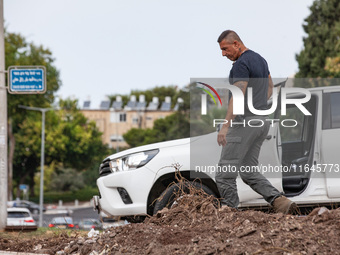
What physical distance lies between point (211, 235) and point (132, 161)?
294cm

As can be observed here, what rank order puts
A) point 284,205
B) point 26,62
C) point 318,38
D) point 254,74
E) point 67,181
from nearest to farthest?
1. point 284,205
2. point 254,74
3. point 26,62
4. point 318,38
5. point 67,181

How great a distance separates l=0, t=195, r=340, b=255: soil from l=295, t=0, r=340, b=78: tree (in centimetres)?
3937

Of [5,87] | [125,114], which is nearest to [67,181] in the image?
[125,114]

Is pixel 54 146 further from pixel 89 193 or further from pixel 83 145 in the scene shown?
pixel 89 193

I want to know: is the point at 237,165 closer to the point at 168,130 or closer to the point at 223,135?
the point at 223,135

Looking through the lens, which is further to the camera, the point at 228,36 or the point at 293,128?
the point at 293,128

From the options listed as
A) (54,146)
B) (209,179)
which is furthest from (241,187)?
(54,146)

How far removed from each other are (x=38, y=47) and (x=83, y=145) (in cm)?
2993

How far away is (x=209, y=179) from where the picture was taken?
760 cm

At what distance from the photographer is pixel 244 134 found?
6.67 m

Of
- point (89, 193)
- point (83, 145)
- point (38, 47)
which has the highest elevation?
point (38, 47)

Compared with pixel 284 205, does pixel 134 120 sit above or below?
below

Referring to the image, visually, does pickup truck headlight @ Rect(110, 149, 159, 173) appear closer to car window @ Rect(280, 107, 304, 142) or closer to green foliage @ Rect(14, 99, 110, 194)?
car window @ Rect(280, 107, 304, 142)

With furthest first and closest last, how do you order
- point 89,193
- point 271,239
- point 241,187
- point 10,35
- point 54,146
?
point 89,193 < point 54,146 < point 10,35 < point 241,187 < point 271,239
